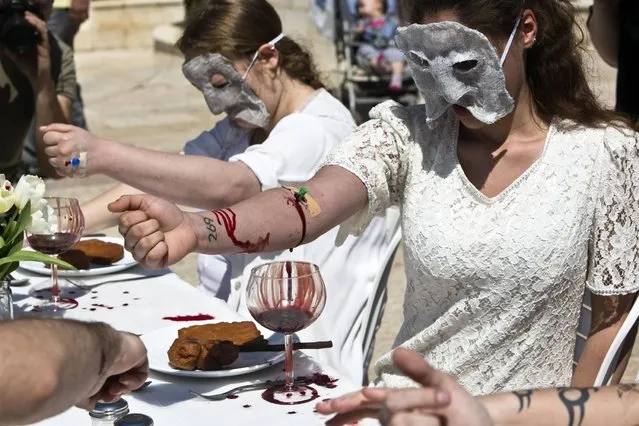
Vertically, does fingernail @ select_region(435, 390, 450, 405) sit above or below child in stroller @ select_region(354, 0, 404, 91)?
below

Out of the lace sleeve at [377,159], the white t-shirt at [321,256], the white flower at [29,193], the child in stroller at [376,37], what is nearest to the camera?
the white flower at [29,193]

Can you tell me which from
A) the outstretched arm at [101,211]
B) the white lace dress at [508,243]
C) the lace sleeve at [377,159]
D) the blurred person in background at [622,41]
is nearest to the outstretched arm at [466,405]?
the white lace dress at [508,243]

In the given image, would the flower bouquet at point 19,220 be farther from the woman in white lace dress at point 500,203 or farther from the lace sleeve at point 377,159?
the lace sleeve at point 377,159

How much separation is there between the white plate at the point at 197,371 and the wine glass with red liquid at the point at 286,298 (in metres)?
0.13

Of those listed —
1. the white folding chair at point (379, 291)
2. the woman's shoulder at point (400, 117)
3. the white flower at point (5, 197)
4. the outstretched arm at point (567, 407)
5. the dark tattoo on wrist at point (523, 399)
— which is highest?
the woman's shoulder at point (400, 117)

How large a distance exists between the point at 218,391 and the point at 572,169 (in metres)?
1.01

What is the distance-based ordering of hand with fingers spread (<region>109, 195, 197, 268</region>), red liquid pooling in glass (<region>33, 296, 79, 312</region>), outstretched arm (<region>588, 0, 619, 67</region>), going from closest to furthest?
hand with fingers spread (<region>109, 195, 197, 268</region>) < red liquid pooling in glass (<region>33, 296, 79, 312</region>) < outstretched arm (<region>588, 0, 619, 67</region>)

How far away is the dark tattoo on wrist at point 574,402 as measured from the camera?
1961mm

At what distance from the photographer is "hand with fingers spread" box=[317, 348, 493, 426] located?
156cm

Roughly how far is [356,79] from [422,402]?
830cm

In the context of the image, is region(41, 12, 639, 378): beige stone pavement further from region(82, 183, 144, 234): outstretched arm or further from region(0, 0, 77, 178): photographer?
region(82, 183, 144, 234): outstretched arm

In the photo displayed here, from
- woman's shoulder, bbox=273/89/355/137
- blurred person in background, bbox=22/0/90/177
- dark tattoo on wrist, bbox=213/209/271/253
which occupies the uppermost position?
blurred person in background, bbox=22/0/90/177

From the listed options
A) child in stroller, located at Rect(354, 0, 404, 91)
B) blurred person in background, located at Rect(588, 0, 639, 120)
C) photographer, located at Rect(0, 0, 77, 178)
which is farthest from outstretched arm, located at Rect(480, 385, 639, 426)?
child in stroller, located at Rect(354, 0, 404, 91)

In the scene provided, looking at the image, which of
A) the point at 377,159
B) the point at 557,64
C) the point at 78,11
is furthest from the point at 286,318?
the point at 78,11
